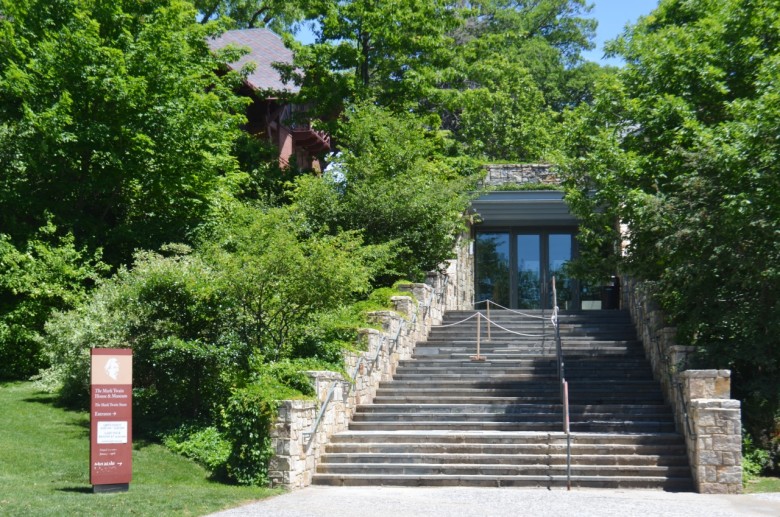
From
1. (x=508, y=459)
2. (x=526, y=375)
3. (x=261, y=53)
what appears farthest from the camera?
(x=261, y=53)

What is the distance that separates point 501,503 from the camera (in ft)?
43.5

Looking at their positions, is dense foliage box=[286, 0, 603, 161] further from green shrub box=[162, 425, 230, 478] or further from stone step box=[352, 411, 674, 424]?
green shrub box=[162, 425, 230, 478]

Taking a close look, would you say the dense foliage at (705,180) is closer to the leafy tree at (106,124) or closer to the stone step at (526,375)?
the stone step at (526,375)

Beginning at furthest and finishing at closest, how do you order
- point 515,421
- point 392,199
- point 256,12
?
point 256,12
point 392,199
point 515,421

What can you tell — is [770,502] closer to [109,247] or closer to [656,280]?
[656,280]

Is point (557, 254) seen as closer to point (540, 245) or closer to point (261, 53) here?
point (540, 245)

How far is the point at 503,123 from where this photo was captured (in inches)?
1545

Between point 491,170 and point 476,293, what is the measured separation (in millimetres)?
4296

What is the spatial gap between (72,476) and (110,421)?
1165 millimetres

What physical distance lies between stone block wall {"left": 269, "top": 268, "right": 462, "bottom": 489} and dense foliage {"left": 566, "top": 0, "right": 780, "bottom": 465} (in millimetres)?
4368

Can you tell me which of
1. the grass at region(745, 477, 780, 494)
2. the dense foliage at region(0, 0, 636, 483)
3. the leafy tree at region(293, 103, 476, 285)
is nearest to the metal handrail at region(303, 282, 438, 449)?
the dense foliage at region(0, 0, 636, 483)

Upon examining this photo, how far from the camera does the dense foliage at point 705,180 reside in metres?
15.8

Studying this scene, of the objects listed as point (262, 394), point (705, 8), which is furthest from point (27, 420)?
point (705, 8)

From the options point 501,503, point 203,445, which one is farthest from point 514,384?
point 203,445
